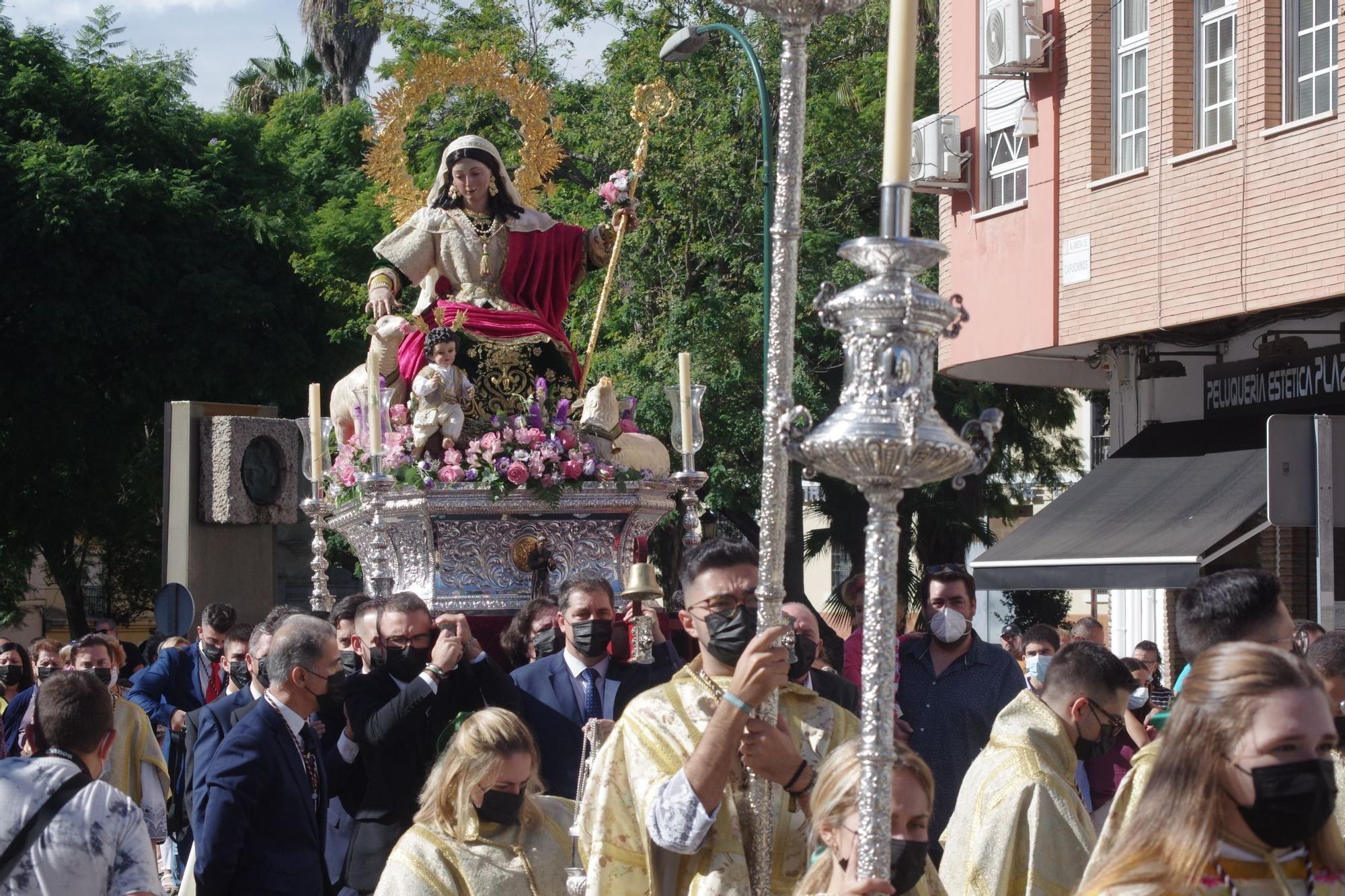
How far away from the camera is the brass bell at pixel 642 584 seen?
307 inches

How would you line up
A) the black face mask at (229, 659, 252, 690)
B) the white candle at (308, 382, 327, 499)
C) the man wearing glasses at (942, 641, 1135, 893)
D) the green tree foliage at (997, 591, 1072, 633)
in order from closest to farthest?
the man wearing glasses at (942, 641, 1135, 893) → the black face mask at (229, 659, 252, 690) → the white candle at (308, 382, 327, 499) → the green tree foliage at (997, 591, 1072, 633)

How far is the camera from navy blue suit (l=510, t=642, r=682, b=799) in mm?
6785

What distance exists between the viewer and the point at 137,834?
4770mm

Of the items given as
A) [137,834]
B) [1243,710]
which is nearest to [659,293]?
[137,834]

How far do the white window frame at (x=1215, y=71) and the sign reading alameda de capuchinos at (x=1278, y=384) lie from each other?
5.93 feet

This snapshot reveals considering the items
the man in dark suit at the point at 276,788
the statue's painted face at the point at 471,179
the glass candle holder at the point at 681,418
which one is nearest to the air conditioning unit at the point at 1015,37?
the statue's painted face at the point at 471,179

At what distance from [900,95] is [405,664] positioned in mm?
4504

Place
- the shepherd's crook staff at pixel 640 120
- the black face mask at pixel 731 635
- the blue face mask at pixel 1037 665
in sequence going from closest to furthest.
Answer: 1. the black face mask at pixel 731 635
2. the blue face mask at pixel 1037 665
3. the shepherd's crook staff at pixel 640 120

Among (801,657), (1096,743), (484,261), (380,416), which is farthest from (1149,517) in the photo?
(801,657)

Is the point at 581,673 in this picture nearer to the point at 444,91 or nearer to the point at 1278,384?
the point at 444,91

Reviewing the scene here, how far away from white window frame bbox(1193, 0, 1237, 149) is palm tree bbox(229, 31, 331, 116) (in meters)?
31.4

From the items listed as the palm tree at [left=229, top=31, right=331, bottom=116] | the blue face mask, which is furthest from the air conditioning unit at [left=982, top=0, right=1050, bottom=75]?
the palm tree at [left=229, top=31, right=331, bottom=116]

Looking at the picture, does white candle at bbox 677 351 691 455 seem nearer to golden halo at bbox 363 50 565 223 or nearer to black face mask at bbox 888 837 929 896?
golden halo at bbox 363 50 565 223

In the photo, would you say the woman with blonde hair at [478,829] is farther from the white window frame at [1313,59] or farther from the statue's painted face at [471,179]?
the white window frame at [1313,59]
